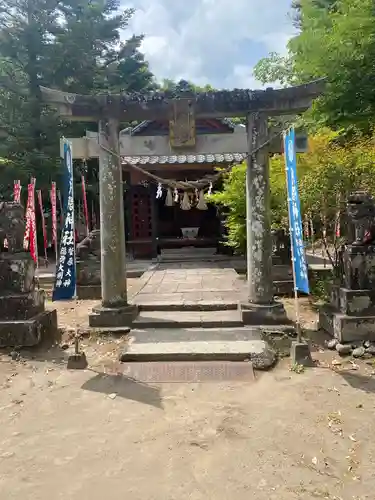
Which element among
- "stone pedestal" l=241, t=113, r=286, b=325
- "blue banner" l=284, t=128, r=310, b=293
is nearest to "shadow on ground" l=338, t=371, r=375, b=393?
"blue banner" l=284, t=128, r=310, b=293

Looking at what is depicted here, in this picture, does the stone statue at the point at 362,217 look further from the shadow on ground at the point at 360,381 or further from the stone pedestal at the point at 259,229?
the shadow on ground at the point at 360,381

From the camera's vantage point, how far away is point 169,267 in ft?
48.8

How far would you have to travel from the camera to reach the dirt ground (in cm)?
355

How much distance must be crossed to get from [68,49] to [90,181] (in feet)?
21.3

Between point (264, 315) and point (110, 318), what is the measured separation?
8.92 feet

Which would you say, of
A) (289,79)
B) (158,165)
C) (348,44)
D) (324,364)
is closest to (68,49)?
(158,165)

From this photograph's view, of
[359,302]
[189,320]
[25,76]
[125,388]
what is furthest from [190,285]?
[25,76]

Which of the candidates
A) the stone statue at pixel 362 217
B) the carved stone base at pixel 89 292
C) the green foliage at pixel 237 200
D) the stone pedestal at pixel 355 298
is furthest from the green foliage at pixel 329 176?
the carved stone base at pixel 89 292

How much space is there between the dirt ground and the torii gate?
5.58ft

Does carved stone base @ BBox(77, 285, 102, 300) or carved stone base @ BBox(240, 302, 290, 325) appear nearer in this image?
carved stone base @ BBox(240, 302, 290, 325)

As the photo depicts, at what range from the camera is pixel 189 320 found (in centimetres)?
774

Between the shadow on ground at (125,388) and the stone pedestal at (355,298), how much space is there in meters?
3.18

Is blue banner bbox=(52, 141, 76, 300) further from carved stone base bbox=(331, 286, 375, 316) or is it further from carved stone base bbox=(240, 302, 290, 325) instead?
carved stone base bbox=(331, 286, 375, 316)

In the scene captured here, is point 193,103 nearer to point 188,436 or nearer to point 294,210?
point 294,210
